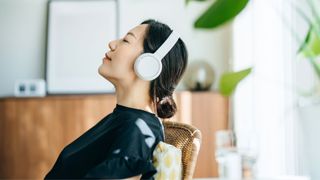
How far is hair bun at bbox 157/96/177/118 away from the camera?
1312mm

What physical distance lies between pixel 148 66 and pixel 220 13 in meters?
0.24

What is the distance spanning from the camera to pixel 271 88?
2592mm

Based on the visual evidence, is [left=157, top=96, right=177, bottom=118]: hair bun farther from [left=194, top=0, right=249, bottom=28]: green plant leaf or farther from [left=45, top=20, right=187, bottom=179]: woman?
[left=194, top=0, right=249, bottom=28]: green plant leaf

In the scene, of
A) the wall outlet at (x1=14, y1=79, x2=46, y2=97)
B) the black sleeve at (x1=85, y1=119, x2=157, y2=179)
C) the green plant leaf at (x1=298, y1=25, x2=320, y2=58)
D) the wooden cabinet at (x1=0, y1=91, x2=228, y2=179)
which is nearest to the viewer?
the black sleeve at (x1=85, y1=119, x2=157, y2=179)

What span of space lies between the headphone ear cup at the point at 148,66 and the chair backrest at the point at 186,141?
0.72 ft

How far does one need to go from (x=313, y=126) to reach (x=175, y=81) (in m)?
1.21

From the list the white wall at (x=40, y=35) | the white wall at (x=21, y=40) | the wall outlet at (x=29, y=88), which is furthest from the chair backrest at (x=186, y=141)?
the white wall at (x=21, y=40)

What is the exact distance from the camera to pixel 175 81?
1.23 meters

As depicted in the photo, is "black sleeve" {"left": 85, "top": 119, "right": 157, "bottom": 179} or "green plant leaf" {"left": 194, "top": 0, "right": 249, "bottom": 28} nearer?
"black sleeve" {"left": 85, "top": 119, "right": 157, "bottom": 179}

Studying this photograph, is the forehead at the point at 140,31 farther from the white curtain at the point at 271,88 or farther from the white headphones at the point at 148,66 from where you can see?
the white curtain at the point at 271,88

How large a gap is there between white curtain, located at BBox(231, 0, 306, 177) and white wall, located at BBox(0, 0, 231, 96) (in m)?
0.63

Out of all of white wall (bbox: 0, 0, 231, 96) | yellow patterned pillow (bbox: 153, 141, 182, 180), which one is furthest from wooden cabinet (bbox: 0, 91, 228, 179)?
yellow patterned pillow (bbox: 153, 141, 182, 180)

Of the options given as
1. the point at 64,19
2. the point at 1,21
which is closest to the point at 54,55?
the point at 64,19

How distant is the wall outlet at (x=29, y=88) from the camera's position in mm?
3398
